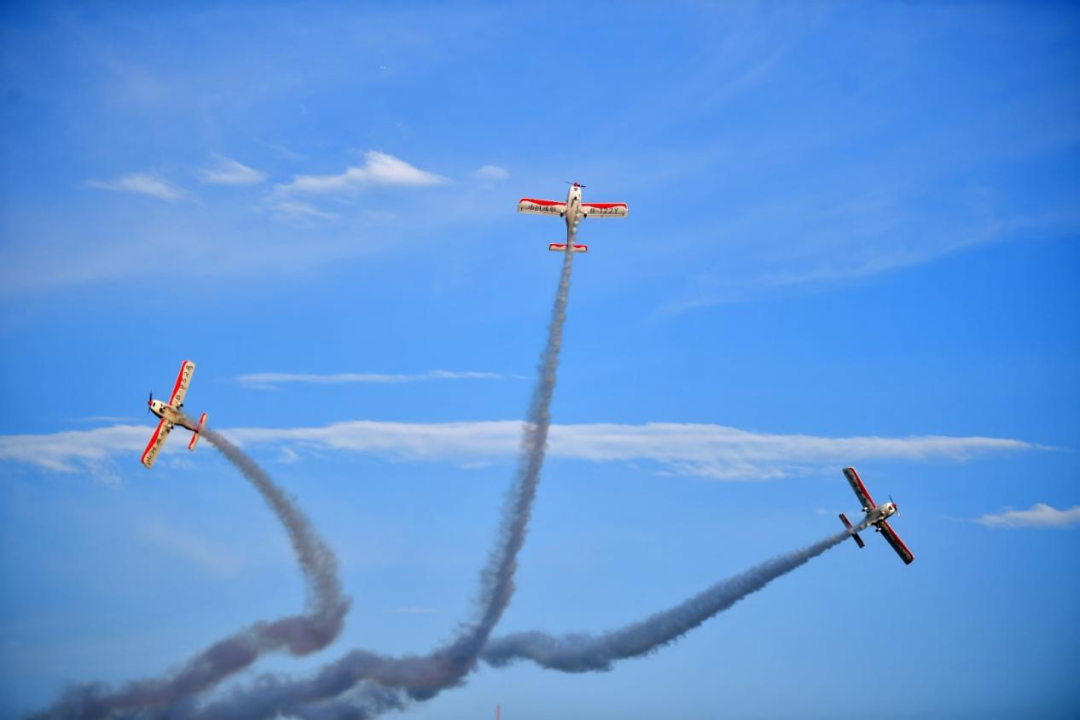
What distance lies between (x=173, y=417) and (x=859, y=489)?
202ft

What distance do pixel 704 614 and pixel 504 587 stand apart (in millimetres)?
18516

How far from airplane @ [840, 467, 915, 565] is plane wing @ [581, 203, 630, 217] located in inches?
1254

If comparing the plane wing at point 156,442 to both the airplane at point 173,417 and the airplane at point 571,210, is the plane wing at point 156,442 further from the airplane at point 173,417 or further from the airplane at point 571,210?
the airplane at point 571,210

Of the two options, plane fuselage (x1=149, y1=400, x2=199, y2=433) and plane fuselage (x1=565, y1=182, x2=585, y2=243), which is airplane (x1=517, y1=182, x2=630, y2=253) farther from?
plane fuselage (x1=149, y1=400, x2=199, y2=433)

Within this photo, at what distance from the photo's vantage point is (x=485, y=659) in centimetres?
14762

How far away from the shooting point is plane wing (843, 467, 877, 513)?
147 m

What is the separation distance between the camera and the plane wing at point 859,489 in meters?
147

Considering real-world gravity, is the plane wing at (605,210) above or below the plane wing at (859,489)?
above

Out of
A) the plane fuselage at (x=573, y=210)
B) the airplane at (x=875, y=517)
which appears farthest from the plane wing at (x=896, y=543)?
the plane fuselage at (x=573, y=210)

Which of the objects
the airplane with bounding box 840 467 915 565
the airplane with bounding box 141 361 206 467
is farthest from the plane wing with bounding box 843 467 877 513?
the airplane with bounding box 141 361 206 467

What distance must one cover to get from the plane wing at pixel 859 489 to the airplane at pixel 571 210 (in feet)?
103

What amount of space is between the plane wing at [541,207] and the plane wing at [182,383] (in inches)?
1323

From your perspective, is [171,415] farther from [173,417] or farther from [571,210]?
[571,210]

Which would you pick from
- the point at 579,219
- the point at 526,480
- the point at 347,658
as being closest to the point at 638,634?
the point at 526,480
